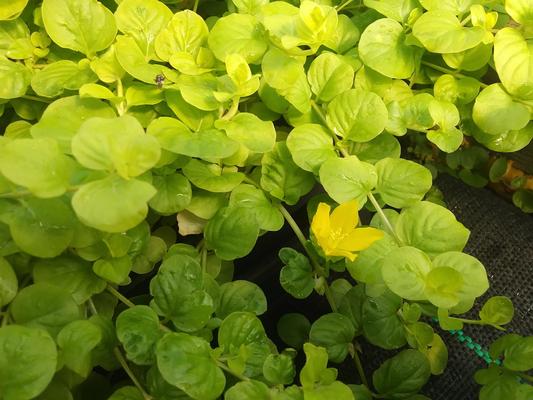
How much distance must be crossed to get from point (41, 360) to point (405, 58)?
2.17 feet

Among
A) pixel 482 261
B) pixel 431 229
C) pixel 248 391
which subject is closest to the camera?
pixel 248 391

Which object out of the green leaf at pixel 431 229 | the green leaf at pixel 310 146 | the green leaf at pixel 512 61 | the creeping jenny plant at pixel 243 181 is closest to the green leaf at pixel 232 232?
the creeping jenny plant at pixel 243 181

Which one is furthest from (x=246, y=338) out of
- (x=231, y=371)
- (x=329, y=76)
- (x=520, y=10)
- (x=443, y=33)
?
(x=520, y=10)

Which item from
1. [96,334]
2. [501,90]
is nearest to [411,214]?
[501,90]

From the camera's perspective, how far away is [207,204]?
0.83 meters

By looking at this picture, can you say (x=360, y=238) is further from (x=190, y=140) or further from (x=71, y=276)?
(x=71, y=276)

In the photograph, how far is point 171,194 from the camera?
783mm

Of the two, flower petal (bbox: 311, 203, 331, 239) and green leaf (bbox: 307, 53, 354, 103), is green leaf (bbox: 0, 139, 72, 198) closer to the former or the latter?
flower petal (bbox: 311, 203, 331, 239)

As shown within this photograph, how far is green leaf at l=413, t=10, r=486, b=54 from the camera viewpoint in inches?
32.6

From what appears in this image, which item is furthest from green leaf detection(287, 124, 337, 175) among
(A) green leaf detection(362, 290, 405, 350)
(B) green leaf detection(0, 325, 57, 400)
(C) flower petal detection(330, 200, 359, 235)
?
(B) green leaf detection(0, 325, 57, 400)

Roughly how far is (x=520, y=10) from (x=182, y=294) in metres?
0.65

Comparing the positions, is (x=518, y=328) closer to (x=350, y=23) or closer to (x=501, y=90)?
(x=501, y=90)

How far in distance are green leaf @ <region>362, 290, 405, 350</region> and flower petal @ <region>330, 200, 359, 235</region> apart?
0.14m

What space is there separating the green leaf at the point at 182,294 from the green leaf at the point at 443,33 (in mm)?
470
